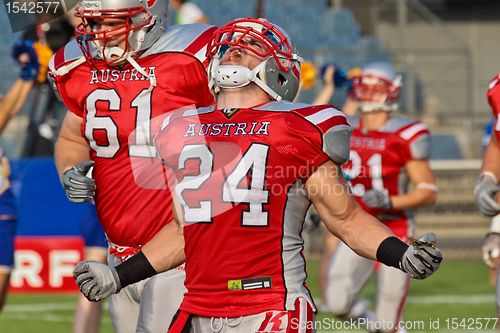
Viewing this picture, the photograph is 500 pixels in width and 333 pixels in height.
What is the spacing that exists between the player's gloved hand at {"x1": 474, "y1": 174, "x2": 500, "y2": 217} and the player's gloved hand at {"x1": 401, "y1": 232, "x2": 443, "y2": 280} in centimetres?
147

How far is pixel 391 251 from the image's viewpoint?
3703 mm

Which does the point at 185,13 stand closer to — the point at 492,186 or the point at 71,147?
the point at 71,147

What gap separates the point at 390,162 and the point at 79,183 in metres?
3.32

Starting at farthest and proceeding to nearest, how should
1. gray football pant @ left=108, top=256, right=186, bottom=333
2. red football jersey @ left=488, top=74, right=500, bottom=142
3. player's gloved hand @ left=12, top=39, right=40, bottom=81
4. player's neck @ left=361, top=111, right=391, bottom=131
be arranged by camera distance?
player's neck @ left=361, top=111, right=391, bottom=131
player's gloved hand @ left=12, top=39, right=40, bottom=81
red football jersey @ left=488, top=74, right=500, bottom=142
gray football pant @ left=108, top=256, right=186, bottom=333

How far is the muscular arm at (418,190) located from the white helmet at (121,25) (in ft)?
9.25

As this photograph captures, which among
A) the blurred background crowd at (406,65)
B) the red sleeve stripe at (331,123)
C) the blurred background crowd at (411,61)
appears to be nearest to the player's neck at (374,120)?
the blurred background crowd at (406,65)

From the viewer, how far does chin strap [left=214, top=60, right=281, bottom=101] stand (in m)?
3.86

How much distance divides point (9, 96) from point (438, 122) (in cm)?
874

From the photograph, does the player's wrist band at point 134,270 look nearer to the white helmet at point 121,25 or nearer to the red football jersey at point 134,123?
the red football jersey at point 134,123

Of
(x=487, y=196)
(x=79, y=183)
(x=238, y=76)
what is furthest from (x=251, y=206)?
(x=487, y=196)

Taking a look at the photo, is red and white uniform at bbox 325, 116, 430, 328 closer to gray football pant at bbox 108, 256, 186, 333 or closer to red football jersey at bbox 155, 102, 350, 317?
gray football pant at bbox 108, 256, 186, 333

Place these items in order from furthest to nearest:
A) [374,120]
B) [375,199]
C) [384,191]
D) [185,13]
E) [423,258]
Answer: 1. [185,13]
2. [374,120]
3. [384,191]
4. [375,199]
5. [423,258]

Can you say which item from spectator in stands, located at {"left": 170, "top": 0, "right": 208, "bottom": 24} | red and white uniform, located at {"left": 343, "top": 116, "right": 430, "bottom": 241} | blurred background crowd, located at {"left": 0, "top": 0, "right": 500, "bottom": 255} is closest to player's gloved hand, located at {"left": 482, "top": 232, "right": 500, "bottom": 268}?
red and white uniform, located at {"left": 343, "top": 116, "right": 430, "bottom": 241}

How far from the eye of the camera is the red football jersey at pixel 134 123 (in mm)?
4883
